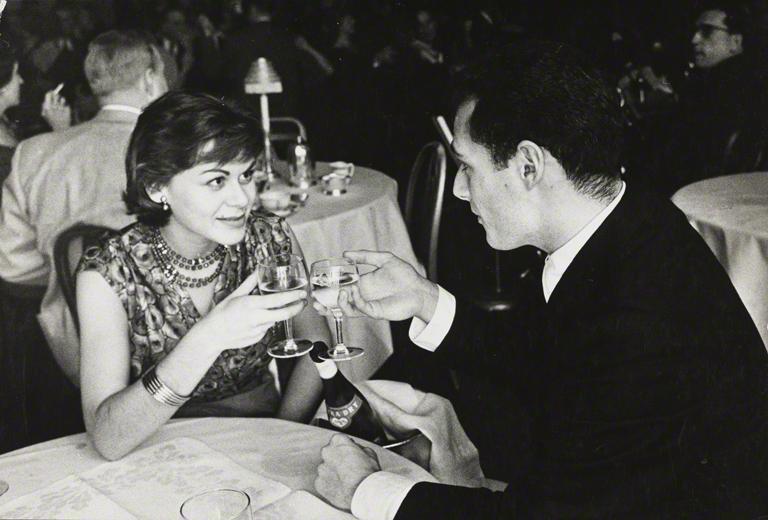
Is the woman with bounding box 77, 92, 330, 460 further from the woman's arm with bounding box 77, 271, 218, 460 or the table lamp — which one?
the table lamp

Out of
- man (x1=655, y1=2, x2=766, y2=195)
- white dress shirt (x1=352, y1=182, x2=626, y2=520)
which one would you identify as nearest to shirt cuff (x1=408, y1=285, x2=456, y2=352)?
white dress shirt (x1=352, y1=182, x2=626, y2=520)

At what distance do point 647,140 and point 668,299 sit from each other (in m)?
3.73

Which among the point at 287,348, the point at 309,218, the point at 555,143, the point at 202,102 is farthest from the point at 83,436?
the point at 309,218

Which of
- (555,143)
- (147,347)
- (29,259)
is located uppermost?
(555,143)

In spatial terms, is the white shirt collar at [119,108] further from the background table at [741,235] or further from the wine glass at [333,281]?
the background table at [741,235]

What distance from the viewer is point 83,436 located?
1.36 meters

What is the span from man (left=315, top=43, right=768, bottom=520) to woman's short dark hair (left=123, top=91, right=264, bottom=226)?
1.75ft

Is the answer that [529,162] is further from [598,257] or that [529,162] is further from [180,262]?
[180,262]

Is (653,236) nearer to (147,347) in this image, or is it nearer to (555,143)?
Answer: (555,143)

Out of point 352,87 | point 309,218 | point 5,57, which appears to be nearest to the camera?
A: point 5,57

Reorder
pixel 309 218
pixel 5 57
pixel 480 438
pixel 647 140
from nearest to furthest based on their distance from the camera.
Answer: pixel 480 438 → pixel 5 57 → pixel 309 218 → pixel 647 140

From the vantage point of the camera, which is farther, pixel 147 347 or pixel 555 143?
pixel 147 347

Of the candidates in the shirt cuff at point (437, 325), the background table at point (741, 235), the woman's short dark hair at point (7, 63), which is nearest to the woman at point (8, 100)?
the woman's short dark hair at point (7, 63)

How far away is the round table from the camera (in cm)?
113
